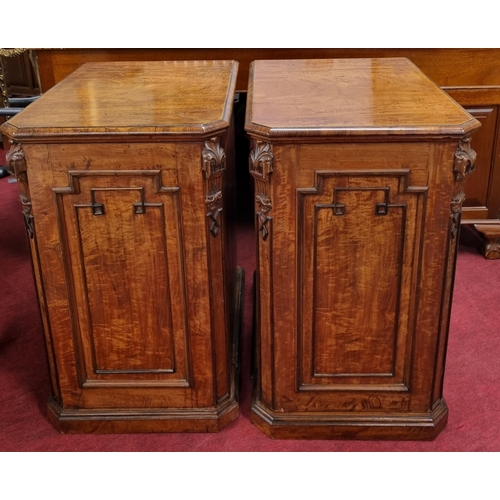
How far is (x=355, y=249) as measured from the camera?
5.88ft

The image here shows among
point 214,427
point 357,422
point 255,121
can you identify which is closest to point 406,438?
point 357,422

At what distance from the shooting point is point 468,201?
10.1 ft

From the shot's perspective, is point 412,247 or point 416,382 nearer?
point 412,247

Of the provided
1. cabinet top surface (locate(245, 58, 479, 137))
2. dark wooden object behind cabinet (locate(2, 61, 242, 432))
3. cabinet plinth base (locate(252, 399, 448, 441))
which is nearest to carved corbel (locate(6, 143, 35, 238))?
dark wooden object behind cabinet (locate(2, 61, 242, 432))

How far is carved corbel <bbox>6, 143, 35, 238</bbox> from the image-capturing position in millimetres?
1706

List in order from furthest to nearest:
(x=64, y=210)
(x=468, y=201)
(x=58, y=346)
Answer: (x=468, y=201), (x=58, y=346), (x=64, y=210)

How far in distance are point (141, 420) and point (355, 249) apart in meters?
0.83

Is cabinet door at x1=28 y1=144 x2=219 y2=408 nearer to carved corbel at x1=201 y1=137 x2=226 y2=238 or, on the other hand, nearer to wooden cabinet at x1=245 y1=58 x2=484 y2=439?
carved corbel at x1=201 y1=137 x2=226 y2=238

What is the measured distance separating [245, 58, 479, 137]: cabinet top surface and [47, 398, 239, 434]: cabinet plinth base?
34.8 inches

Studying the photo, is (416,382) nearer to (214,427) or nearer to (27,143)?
(214,427)

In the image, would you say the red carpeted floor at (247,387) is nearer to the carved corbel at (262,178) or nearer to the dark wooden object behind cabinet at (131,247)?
the dark wooden object behind cabinet at (131,247)

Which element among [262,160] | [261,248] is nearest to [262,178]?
[262,160]

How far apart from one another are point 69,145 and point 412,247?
0.92 metres

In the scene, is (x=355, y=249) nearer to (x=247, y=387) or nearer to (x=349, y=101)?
(x=349, y=101)
